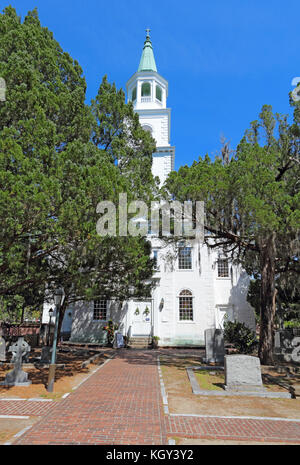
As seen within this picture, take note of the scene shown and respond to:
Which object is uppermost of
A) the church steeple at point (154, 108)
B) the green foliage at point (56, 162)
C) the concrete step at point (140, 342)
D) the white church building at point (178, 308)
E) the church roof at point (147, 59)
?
the church roof at point (147, 59)

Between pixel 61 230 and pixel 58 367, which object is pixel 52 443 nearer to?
pixel 61 230

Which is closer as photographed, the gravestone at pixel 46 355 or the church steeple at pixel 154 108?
the gravestone at pixel 46 355

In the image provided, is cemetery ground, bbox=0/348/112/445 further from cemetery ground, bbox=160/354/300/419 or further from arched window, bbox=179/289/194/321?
arched window, bbox=179/289/194/321

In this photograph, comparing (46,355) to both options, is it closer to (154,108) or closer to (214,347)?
(214,347)

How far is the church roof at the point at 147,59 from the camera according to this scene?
27578mm

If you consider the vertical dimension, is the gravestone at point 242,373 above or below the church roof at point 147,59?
below

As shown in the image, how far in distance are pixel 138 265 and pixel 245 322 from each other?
566 inches

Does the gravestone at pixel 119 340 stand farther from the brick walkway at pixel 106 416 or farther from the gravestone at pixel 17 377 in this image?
the gravestone at pixel 17 377

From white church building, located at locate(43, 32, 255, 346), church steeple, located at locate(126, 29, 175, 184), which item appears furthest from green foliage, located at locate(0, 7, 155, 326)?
church steeple, located at locate(126, 29, 175, 184)

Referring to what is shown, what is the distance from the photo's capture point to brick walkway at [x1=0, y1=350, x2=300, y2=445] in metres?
4.98

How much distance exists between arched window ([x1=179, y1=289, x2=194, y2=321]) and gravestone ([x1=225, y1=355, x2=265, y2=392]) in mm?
13124

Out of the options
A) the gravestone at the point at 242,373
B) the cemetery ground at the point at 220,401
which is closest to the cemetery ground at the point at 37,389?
the cemetery ground at the point at 220,401

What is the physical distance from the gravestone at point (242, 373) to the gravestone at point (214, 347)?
193 inches
